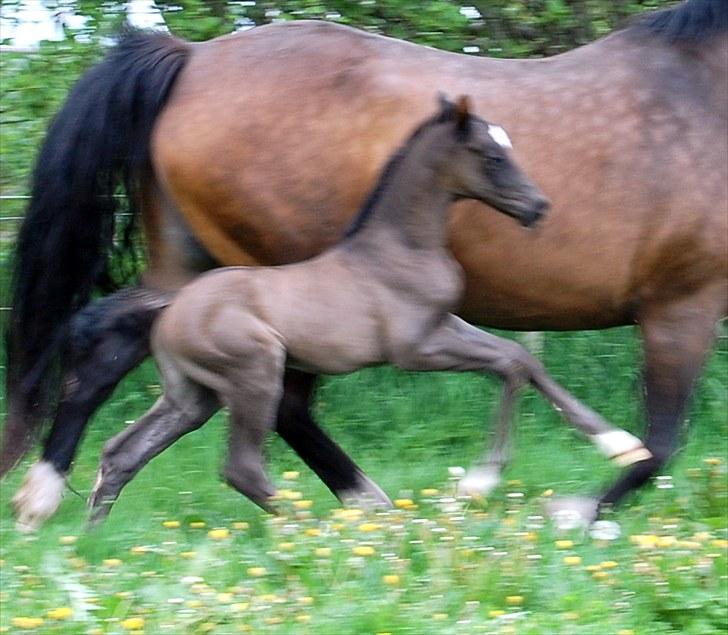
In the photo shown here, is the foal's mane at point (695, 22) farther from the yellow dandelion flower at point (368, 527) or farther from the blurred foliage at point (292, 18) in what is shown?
the yellow dandelion flower at point (368, 527)

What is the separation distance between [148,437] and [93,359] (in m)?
0.42

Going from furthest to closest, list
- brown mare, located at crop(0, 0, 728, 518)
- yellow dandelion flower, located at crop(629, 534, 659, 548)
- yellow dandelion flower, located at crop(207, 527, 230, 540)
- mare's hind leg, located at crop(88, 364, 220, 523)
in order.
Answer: brown mare, located at crop(0, 0, 728, 518)
mare's hind leg, located at crop(88, 364, 220, 523)
yellow dandelion flower, located at crop(207, 527, 230, 540)
yellow dandelion flower, located at crop(629, 534, 659, 548)

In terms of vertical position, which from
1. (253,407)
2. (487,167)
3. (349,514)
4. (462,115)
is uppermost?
(462,115)

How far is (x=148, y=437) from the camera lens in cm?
452

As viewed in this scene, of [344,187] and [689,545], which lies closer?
[689,545]

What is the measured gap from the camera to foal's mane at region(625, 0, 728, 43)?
4820 millimetres

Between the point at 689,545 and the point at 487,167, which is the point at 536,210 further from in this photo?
the point at 689,545

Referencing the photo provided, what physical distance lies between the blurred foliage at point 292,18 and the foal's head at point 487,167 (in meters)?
1.67

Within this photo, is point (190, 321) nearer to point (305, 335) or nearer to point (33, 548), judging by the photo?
point (305, 335)

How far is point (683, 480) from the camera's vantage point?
4.82 m

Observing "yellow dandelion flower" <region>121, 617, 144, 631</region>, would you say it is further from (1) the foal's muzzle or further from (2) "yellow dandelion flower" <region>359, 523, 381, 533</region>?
(1) the foal's muzzle

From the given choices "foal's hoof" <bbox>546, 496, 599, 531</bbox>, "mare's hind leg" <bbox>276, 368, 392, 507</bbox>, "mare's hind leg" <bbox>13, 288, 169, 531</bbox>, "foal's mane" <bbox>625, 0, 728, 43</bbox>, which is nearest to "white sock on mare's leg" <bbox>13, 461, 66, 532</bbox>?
"mare's hind leg" <bbox>13, 288, 169, 531</bbox>

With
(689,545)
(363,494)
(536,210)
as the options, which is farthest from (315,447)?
(689,545)

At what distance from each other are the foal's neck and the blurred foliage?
1684 mm
